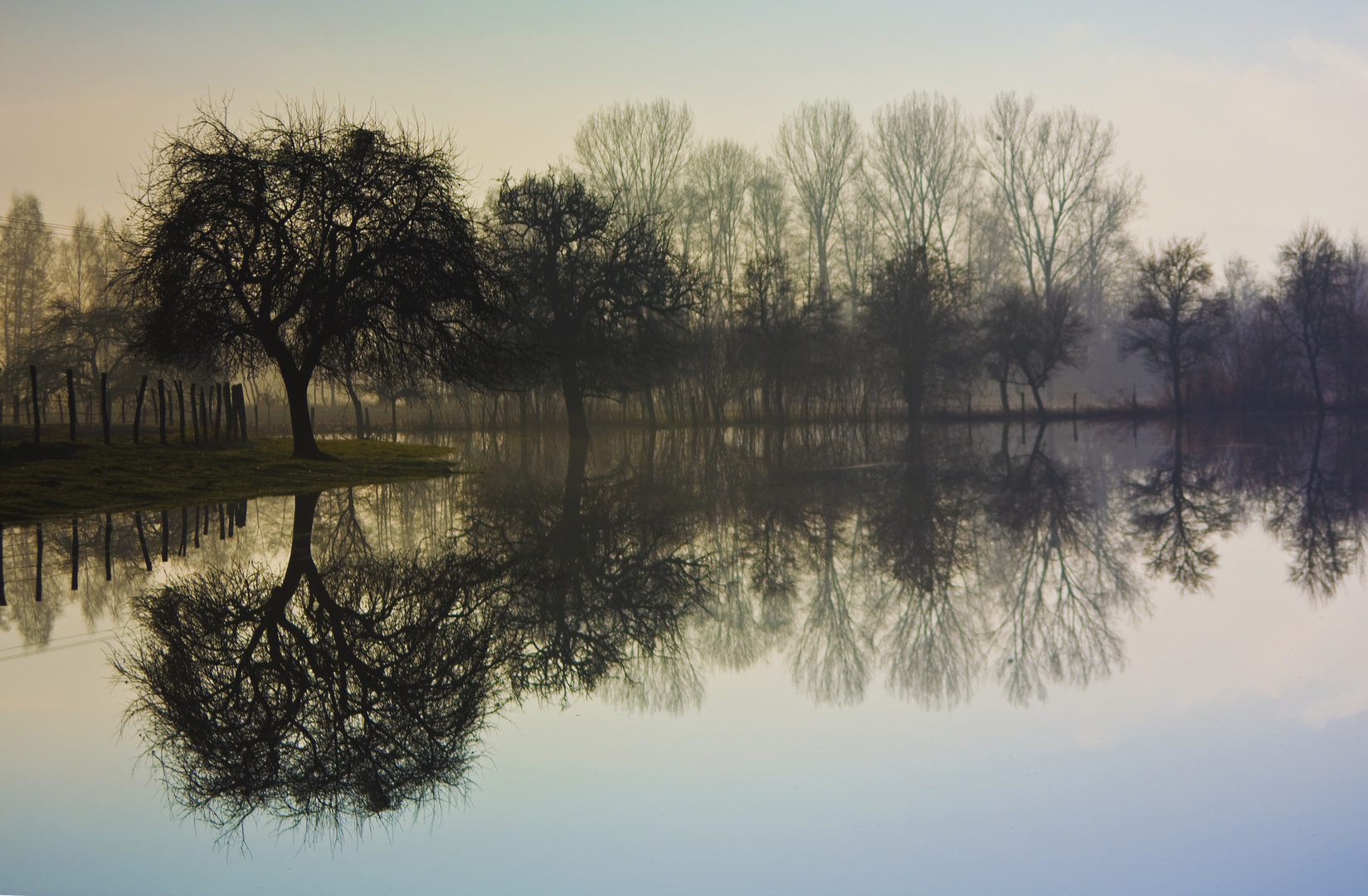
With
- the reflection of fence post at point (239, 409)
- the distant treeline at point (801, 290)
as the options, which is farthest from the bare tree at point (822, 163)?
the reflection of fence post at point (239, 409)

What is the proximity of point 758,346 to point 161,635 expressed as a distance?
37518 millimetres

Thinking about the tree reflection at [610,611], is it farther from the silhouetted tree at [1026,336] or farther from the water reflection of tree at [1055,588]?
the silhouetted tree at [1026,336]

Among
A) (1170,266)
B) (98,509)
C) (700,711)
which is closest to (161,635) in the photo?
(700,711)

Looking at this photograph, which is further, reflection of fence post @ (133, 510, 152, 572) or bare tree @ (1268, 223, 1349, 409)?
bare tree @ (1268, 223, 1349, 409)

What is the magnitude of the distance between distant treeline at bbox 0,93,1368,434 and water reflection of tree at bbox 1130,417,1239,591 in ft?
50.7

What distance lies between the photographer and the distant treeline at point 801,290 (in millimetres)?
34594

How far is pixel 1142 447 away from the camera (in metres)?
29.8

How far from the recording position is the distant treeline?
3459 cm

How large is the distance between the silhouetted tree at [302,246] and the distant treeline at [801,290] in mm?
1820

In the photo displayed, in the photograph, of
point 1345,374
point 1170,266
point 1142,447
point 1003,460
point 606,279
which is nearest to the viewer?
point 1003,460

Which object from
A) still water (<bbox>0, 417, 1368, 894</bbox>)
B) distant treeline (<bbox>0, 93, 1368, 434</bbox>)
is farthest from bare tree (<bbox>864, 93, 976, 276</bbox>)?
still water (<bbox>0, 417, 1368, 894</bbox>)

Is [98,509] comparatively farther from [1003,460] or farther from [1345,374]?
[1345,374]

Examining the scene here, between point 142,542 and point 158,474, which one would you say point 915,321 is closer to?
point 158,474

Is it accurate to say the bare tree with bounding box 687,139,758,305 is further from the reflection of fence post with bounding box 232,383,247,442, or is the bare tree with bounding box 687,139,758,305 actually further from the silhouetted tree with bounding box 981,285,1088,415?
the reflection of fence post with bounding box 232,383,247,442
